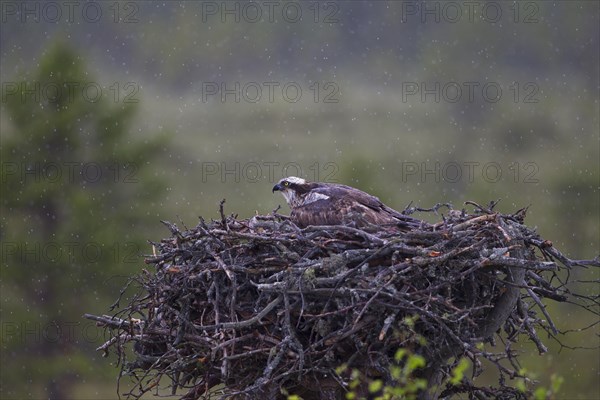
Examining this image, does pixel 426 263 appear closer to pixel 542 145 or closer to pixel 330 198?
pixel 330 198

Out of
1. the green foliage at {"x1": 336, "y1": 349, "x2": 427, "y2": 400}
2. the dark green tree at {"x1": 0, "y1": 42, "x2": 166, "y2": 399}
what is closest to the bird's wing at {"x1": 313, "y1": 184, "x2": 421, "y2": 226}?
the green foliage at {"x1": 336, "y1": 349, "x2": 427, "y2": 400}

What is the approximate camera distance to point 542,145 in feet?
140

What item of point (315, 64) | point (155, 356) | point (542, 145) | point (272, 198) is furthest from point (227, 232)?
point (315, 64)

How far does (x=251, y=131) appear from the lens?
45969 millimetres

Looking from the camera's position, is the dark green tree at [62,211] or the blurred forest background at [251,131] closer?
the dark green tree at [62,211]

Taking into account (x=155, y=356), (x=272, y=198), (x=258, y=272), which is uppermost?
(x=272, y=198)

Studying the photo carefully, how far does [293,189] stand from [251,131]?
3808 centimetres

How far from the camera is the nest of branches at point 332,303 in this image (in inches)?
241

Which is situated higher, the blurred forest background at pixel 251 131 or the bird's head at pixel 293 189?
the blurred forest background at pixel 251 131

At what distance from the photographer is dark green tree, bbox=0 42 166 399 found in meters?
22.7

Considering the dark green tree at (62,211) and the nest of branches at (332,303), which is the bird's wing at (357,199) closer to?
the nest of branches at (332,303)

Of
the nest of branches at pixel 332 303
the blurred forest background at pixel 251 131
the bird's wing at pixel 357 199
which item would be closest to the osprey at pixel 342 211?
the bird's wing at pixel 357 199

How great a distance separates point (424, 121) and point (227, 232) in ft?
137

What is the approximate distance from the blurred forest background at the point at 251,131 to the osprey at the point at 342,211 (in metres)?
3.69
